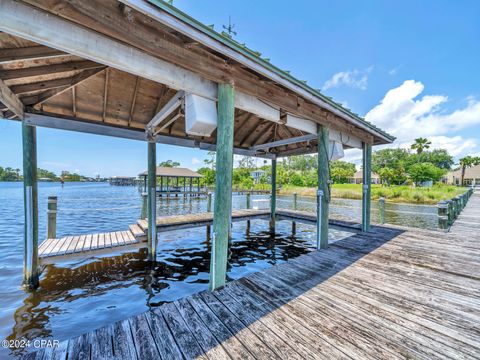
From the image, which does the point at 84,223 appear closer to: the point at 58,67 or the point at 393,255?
the point at 58,67

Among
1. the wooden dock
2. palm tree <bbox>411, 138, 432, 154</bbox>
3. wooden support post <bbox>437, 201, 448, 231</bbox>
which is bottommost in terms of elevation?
the wooden dock

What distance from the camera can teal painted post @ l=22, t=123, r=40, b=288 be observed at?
11.7ft

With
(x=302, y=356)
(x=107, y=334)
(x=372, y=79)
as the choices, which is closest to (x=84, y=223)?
(x=107, y=334)

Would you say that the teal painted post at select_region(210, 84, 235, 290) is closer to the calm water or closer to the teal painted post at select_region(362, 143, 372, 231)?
the calm water

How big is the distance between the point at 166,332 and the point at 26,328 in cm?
274

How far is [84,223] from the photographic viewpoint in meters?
10.2

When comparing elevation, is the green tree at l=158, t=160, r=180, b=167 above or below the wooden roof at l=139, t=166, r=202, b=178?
above

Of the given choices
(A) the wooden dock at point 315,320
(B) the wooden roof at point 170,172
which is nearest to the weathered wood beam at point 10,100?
(A) the wooden dock at point 315,320

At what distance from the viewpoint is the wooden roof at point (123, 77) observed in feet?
5.71

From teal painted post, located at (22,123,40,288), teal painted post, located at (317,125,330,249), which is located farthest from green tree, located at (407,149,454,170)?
teal painted post, located at (22,123,40,288)

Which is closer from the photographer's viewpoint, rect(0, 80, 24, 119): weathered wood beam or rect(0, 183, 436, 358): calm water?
rect(0, 80, 24, 119): weathered wood beam

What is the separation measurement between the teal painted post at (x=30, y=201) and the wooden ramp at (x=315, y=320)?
301 centimetres

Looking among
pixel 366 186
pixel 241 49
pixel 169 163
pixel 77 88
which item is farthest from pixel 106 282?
pixel 169 163

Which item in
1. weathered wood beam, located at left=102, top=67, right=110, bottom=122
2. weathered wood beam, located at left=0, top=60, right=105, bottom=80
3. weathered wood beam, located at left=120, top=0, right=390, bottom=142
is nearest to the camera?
weathered wood beam, located at left=120, top=0, right=390, bottom=142
